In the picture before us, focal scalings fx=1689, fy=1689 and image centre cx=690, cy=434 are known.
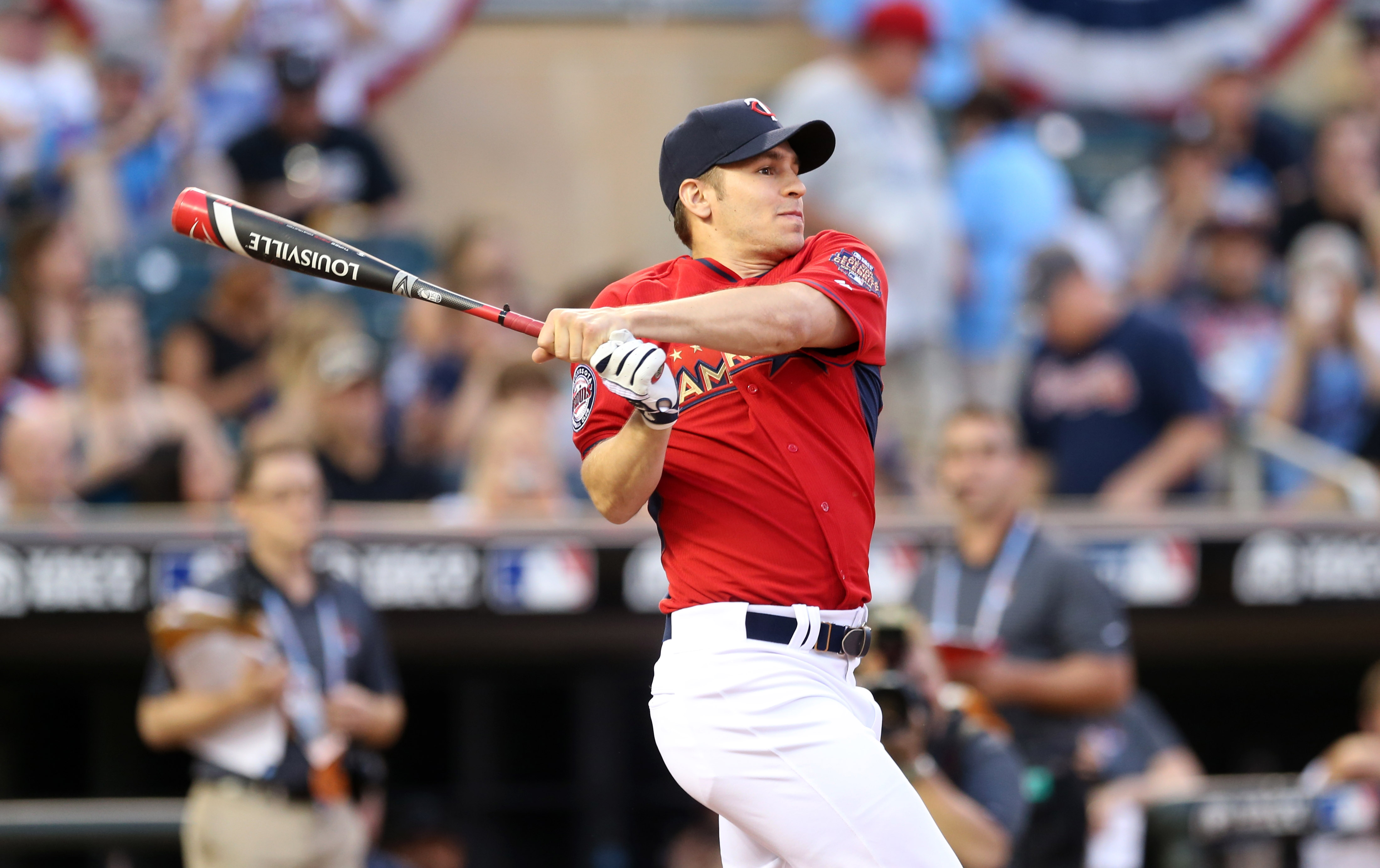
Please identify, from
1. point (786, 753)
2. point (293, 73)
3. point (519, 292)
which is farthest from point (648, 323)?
point (293, 73)

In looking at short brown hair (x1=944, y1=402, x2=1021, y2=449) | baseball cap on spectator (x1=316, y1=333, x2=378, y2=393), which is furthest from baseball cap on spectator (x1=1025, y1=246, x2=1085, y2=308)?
baseball cap on spectator (x1=316, y1=333, x2=378, y2=393)

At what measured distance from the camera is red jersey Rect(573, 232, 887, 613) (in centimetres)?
291

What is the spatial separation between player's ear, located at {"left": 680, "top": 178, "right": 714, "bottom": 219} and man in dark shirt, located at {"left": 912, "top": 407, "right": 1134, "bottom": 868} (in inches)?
69.6

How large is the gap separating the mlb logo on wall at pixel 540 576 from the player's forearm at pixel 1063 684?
163 centimetres

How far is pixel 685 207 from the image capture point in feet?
10.2

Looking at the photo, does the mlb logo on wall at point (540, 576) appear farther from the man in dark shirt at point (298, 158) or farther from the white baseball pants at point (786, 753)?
the white baseball pants at point (786, 753)

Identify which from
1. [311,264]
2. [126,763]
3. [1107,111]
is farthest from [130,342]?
[1107,111]

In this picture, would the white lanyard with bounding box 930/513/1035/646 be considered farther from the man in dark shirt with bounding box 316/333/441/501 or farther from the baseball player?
the man in dark shirt with bounding box 316/333/441/501

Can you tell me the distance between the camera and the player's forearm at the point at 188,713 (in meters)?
4.36

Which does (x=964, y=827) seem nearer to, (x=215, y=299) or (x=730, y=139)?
(x=730, y=139)

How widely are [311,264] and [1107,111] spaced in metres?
6.46

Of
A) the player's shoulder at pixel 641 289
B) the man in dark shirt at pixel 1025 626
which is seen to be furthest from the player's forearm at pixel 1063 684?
the player's shoulder at pixel 641 289

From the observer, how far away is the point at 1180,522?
5.80 meters

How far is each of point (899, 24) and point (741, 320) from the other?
4.49 meters
